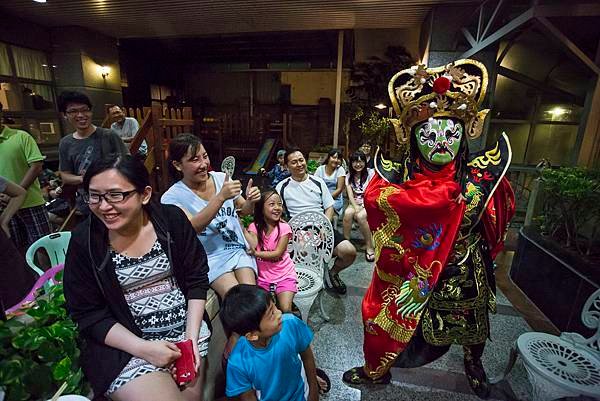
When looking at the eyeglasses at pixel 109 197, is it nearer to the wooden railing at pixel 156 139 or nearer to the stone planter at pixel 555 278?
the wooden railing at pixel 156 139

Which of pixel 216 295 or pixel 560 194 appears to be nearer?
pixel 216 295

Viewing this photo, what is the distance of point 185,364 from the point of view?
1.36 m

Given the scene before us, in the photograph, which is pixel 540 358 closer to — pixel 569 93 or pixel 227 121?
pixel 569 93

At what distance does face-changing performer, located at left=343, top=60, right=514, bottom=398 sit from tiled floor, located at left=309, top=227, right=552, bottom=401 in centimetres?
20

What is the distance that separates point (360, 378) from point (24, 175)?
3300 millimetres

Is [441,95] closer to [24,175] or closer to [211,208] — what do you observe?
[211,208]

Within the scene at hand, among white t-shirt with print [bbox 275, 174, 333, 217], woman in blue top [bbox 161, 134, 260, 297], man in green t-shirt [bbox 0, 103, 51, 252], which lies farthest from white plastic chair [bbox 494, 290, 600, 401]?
man in green t-shirt [bbox 0, 103, 51, 252]

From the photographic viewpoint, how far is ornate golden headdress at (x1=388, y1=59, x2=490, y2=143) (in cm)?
171

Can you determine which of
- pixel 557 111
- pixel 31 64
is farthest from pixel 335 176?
pixel 31 64

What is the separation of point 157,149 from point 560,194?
15.9ft

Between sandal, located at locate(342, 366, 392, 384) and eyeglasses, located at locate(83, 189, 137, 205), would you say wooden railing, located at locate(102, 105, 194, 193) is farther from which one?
sandal, located at locate(342, 366, 392, 384)

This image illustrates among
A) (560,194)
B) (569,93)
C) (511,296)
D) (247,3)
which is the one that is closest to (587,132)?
(569,93)

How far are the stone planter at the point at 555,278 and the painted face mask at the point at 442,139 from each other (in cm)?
195

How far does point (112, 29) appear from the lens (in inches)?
279
